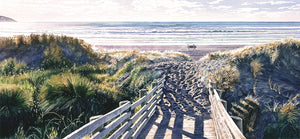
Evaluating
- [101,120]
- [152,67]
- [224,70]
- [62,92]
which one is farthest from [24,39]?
[101,120]

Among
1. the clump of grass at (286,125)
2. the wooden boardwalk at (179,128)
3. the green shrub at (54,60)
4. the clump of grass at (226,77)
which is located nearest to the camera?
the wooden boardwalk at (179,128)

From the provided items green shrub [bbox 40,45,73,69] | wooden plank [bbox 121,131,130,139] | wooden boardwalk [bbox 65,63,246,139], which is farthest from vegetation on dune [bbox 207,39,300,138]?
green shrub [bbox 40,45,73,69]

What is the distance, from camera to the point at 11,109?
19.7ft

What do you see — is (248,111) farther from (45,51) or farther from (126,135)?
(45,51)

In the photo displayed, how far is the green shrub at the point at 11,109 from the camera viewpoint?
589 cm

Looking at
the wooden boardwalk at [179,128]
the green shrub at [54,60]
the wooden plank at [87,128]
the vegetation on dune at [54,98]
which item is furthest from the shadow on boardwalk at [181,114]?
the green shrub at [54,60]

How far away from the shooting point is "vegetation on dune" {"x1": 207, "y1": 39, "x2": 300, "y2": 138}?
767cm

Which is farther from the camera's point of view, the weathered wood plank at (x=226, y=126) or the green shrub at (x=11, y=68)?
the green shrub at (x=11, y=68)

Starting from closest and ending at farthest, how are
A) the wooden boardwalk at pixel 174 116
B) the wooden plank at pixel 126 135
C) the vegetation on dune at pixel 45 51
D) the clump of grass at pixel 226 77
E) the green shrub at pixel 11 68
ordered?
1. the wooden boardwalk at pixel 174 116
2. the wooden plank at pixel 126 135
3. the clump of grass at pixel 226 77
4. the green shrub at pixel 11 68
5. the vegetation on dune at pixel 45 51

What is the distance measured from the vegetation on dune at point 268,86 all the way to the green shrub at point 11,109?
6.49 meters

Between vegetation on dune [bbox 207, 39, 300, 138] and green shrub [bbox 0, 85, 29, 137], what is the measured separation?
21.3ft

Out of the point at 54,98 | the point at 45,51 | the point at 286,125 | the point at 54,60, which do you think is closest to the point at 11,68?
the point at 54,60

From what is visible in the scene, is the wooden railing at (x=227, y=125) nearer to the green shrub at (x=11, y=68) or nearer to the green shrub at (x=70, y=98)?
the green shrub at (x=70, y=98)

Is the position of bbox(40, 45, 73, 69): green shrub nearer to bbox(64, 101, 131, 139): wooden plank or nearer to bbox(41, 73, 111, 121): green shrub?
bbox(41, 73, 111, 121): green shrub
